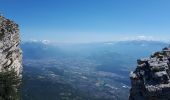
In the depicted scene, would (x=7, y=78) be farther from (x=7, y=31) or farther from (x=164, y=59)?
(x=164, y=59)

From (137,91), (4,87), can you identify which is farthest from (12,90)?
(137,91)

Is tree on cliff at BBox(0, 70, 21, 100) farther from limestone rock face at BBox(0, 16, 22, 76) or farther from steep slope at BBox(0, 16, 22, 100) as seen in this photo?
limestone rock face at BBox(0, 16, 22, 76)

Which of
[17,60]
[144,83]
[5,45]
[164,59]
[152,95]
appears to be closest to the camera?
[152,95]

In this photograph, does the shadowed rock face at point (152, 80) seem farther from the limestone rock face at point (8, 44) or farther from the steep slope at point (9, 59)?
the limestone rock face at point (8, 44)

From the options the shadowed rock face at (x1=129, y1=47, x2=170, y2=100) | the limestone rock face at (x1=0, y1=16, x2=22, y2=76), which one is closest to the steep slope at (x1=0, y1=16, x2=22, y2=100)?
the limestone rock face at (x1=0, y1=16, x2=22, y2=76)

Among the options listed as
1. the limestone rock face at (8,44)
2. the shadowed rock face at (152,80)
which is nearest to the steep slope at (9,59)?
the limestone rock face at (8,44)

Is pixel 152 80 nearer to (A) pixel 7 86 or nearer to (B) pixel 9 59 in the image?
(A) pixel 7 86
